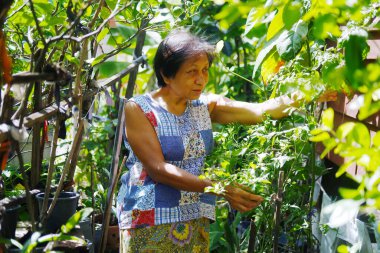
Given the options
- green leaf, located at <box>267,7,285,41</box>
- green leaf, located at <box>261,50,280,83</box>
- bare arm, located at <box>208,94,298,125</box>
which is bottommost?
bare arm, located at <box>208,94,298,125</box>

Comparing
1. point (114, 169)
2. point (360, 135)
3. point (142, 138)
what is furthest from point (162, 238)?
point (360, 135)

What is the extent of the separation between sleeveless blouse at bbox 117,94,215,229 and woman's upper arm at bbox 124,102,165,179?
25 millimetres

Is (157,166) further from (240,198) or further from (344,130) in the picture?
(344,130)

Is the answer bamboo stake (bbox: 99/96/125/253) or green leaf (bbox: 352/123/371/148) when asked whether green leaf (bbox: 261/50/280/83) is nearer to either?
bamboo stake (bbox: 99/96/125/253)

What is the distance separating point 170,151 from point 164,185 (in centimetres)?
14

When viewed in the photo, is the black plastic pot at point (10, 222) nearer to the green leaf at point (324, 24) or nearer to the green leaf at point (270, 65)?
the green leaf at point (270, 65)

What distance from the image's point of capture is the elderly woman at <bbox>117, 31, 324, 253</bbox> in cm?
270

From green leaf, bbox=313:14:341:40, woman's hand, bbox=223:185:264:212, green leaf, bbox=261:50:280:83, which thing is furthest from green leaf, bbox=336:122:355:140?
green leaf, bbox=261:50:280:83

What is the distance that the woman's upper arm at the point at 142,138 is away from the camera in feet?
8.63

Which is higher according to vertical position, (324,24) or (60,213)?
(324,24)

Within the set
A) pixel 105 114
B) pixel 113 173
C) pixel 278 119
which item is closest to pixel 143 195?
pixel 113 173

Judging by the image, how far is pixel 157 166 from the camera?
261 centimetres

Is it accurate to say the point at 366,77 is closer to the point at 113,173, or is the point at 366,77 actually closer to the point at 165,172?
the point at 165,172

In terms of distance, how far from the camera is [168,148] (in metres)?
2.69
